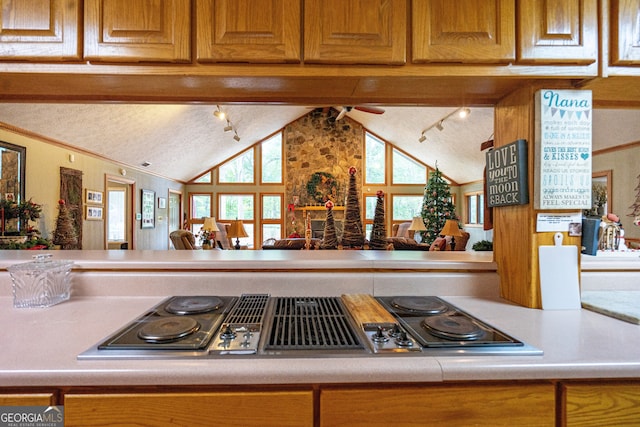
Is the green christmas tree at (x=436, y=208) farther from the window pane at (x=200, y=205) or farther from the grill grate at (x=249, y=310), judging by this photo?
the grill grate at (x=249, y=310)

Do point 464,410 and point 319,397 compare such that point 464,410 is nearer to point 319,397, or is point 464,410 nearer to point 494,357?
point 494,357

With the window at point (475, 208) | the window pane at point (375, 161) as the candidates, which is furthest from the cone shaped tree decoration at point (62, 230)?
the window at point (475, 208)

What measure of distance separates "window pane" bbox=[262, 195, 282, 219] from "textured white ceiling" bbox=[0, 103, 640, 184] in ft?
5.08

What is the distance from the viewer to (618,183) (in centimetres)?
445

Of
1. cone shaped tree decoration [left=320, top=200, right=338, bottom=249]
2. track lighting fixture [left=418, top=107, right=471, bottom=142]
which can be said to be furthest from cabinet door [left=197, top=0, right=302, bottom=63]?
track lighting fixture [left=418, top=107, right=471, bottom=142]

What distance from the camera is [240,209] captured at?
30.7 feet

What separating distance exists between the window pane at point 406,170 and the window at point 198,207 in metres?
5.19

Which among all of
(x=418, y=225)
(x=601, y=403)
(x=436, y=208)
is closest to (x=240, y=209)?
(x=418, y=225)

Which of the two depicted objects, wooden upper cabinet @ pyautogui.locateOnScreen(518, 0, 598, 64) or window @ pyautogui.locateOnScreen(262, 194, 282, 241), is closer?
wooden upper cabinet @ pyautogui.locateOnScreen(518, 0, 598, 64)

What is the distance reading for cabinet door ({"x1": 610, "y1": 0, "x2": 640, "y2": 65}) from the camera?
104cm

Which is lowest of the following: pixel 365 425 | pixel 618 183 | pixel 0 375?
pixel 365 425

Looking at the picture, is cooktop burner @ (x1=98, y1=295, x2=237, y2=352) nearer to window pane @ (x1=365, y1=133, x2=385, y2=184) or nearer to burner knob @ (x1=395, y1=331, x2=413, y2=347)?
burner knob @ (x1=395, y1=331, x2=413, y2=347)

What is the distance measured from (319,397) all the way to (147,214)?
7379 millimetres

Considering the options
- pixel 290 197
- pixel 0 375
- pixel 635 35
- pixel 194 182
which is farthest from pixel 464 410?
pixel 194 182
